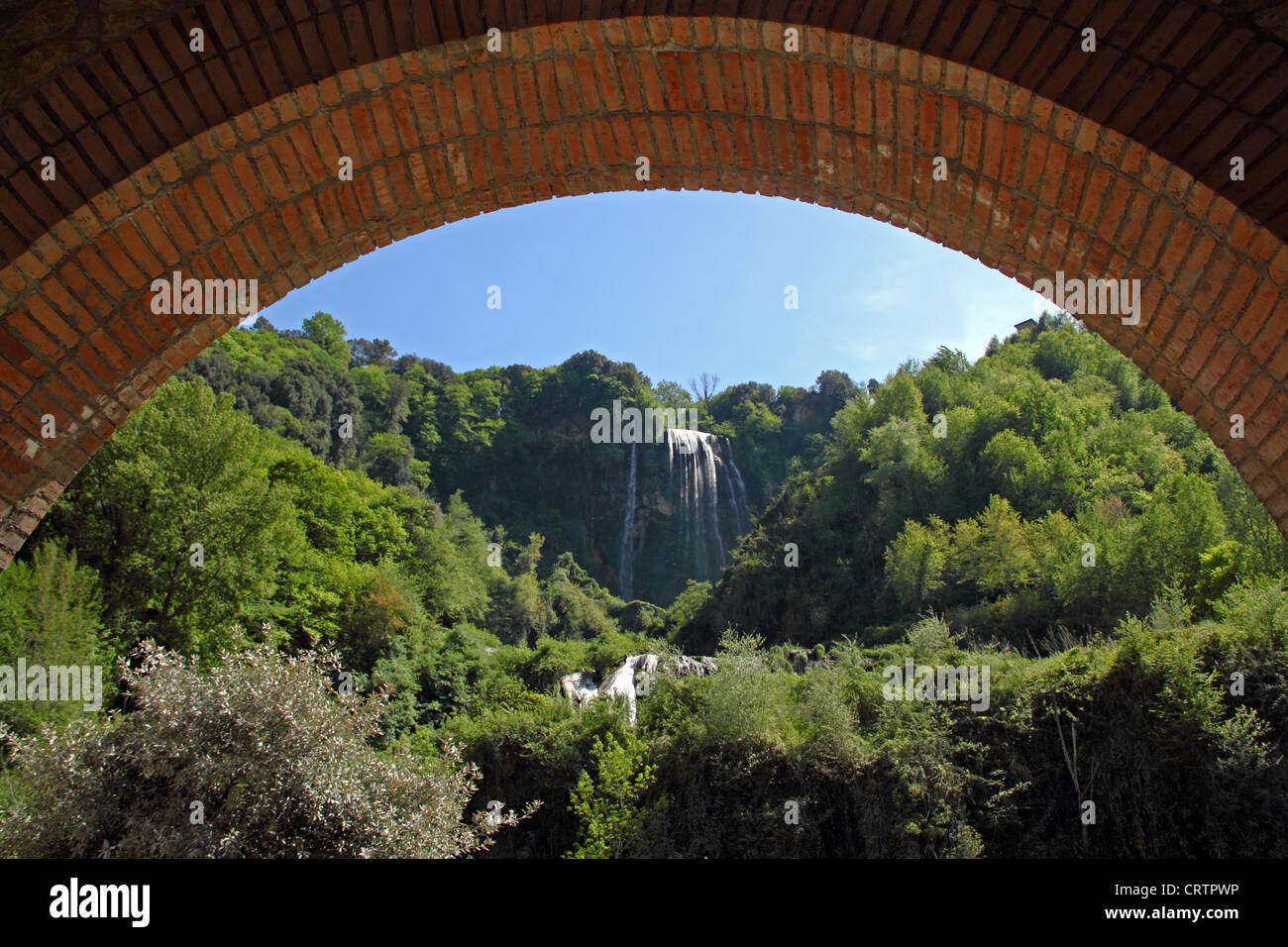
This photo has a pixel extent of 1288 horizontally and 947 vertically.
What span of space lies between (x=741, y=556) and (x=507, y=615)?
48.7 feet

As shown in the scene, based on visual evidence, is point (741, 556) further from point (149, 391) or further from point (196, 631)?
point (149, 391)

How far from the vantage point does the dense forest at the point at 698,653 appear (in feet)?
36.7

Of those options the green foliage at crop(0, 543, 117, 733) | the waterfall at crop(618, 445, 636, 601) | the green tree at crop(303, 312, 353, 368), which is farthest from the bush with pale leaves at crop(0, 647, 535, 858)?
the green tree at crop(303, 312, 353, 368)

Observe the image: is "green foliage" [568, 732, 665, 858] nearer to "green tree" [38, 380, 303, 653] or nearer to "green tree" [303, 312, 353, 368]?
"green tree" [38, 380, 303, 653]

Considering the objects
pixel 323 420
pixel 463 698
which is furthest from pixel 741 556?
pixel 323 420

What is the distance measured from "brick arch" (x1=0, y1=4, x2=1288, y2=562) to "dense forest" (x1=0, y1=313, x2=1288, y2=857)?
9301mm

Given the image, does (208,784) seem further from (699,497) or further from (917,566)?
(699,497)

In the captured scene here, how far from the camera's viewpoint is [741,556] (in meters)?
48.0

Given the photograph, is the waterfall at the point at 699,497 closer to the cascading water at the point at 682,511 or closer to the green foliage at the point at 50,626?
the cascading water at the point at 682,511

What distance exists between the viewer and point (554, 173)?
3.33m

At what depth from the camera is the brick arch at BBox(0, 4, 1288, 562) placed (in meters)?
2.58

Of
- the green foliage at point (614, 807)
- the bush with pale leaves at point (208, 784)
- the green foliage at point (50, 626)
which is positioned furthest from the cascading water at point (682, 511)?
the bush with pale leaves at point (208, 784)

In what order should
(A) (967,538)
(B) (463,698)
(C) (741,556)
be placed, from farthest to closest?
(C) (741,556) → (A) (967,538) → (B) (463,698)

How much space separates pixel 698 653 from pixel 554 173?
41.9 m
